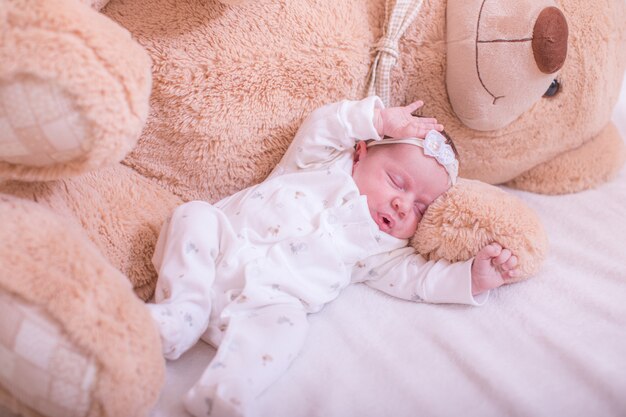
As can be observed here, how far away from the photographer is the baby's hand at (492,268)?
1.02 meters

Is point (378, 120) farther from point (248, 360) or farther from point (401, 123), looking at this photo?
point (248, 360)

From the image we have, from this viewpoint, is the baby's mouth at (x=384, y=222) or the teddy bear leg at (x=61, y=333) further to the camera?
the baby's mouth at (x=384, y=222)

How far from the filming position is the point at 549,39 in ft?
3.16

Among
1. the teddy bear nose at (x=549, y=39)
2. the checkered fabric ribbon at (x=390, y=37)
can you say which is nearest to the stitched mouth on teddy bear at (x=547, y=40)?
the teddy bear nose at (x=549, y=39)

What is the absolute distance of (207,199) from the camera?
3.57 feet

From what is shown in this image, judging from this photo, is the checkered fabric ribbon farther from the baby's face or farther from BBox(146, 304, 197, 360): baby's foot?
BBox(146, 304, 197, 360): baby's foot

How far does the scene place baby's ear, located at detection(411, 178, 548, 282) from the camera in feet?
3.42

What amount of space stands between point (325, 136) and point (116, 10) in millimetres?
436

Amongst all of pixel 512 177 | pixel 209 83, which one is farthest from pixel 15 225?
pixel 512 177

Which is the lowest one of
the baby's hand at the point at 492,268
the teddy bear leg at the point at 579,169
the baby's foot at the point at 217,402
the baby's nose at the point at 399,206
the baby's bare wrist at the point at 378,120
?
the baby's foot at the point at 217,402

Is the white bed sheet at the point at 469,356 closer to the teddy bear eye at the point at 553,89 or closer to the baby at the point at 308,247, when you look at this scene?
the baby at the point at 308,247

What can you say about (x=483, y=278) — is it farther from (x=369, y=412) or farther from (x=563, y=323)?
(x=369, y=412)

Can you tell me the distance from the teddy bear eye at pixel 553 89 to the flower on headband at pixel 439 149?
247mm

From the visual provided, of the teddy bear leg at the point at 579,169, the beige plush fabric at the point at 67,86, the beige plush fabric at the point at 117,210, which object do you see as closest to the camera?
the beige plush fabric at the point at 67,86
